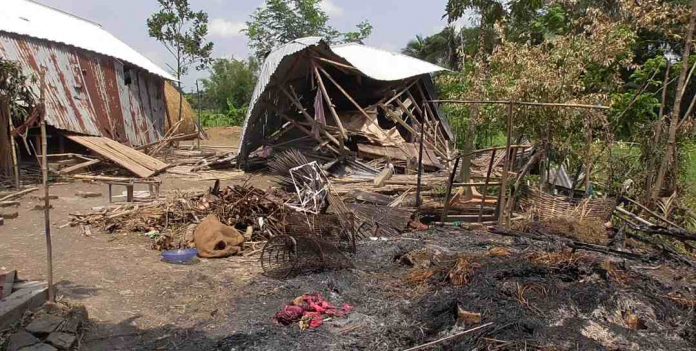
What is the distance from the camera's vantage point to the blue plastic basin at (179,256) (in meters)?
7.12

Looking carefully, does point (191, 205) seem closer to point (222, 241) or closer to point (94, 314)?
point (222, 241)

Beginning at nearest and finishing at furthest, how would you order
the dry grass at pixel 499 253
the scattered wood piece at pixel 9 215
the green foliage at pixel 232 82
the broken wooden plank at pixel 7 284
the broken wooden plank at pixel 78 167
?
1. the broken wooden plank at pixel 7 284
2. the dry grass at pixel 499 253
3. the scattered wood piece at pixel 9 215
4. the broken wooden plank at pixel 78 167
5. the green foliage at pixel 232 82

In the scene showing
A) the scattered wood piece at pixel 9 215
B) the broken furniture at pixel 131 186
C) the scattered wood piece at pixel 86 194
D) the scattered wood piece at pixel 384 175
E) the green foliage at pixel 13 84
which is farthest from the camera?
the scattered wood piece at pixel 384 175

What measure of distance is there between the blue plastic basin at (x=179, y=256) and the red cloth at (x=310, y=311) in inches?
86.2

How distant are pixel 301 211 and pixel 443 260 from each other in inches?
98.1

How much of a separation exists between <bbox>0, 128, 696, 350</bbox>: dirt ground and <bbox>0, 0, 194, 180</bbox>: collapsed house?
282 inches

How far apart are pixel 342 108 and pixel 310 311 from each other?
12706 millimetres

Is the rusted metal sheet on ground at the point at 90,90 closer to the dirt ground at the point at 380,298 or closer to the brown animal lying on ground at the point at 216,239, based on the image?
the dirt ground at the point at 380,298

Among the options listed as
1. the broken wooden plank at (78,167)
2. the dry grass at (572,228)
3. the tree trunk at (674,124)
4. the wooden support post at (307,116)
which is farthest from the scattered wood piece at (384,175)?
the broken wooden plank at (78,167)

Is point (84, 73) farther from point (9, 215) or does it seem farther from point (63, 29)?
point (9, 215)

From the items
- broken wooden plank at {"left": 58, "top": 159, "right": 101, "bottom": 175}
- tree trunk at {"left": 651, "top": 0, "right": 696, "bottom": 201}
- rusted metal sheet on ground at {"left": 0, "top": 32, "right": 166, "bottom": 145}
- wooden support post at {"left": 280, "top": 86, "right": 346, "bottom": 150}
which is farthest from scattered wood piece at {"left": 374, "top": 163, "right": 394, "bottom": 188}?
rusted metal sheet on ground at {"left": 0, "top": 32, "right": 166, "bottom": 145}

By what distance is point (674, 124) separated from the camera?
8.80m

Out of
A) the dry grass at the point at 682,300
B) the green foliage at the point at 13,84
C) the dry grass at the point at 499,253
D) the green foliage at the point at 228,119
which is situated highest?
the green foliage at the point at 13,84

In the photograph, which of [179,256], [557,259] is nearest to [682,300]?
[557,259]
